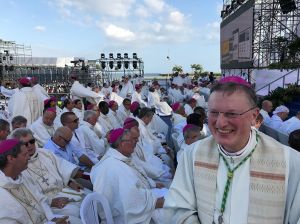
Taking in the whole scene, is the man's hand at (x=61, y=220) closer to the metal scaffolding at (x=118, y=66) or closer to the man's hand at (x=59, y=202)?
the man's hand at (x=59, y=202)

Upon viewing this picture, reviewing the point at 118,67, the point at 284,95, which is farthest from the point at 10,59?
the point at 284,95

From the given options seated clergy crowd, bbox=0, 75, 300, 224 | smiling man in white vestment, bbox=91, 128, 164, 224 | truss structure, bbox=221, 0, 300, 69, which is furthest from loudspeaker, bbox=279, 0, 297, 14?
smiling man in white vestment, bbox=91, 128, 164, 224

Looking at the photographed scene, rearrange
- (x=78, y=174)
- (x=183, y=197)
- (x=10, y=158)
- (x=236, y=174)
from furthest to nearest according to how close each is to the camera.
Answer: (x=78, y=174) < (x=10, y=158) < (x=183, y=197) < (x=236, y=174)

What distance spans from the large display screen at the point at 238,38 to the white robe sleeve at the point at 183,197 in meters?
16.9

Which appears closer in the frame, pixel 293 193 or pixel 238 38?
pixel 293 193

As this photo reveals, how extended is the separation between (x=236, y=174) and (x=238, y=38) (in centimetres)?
1996

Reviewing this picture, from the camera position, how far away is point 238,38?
67.3 feet

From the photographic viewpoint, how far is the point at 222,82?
1.71 metres

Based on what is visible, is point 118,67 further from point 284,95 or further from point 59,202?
point 59,202

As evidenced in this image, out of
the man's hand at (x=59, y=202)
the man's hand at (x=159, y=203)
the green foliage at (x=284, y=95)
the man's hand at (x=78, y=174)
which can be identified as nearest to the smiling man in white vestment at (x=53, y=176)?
the man's hand at (x=59, y=202)

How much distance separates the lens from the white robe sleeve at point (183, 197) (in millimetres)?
1817

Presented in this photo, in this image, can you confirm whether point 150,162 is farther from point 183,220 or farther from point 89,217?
point 183,220

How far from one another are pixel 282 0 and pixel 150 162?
555 inches

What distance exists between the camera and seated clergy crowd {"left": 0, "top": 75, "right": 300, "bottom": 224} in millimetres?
1638
